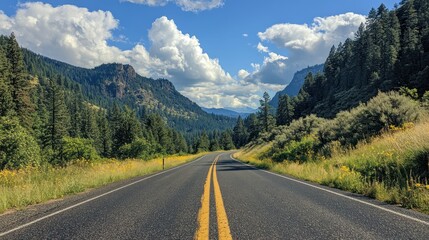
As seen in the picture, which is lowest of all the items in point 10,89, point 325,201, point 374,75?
point 325,201

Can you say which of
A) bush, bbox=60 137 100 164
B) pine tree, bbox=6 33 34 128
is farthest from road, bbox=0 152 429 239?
pine tree, bbox=6 33 34 128

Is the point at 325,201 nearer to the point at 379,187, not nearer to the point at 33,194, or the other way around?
the point at 379,187

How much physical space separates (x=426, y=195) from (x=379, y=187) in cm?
153

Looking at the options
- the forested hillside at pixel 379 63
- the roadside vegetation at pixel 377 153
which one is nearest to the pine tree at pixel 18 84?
the roadside vegetation at pixel 377 153

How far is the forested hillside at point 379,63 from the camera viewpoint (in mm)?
63312

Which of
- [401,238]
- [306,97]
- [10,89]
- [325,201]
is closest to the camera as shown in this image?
[401,238]

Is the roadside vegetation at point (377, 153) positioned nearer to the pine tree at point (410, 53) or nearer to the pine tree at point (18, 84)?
the pine tree at point (18, 84)

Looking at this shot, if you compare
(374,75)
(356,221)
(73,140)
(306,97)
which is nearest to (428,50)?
(374,75)

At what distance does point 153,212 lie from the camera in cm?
659

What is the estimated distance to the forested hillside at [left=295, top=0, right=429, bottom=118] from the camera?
6331cm

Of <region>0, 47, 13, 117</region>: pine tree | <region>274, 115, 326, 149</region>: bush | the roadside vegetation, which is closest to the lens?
the roadside vegetation

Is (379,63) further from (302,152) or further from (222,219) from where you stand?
(222,219)

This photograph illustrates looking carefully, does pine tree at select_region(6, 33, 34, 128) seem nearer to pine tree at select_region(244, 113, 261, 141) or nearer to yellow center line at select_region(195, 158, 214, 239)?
yellow center line at select_region(195, 158, 214, 239)

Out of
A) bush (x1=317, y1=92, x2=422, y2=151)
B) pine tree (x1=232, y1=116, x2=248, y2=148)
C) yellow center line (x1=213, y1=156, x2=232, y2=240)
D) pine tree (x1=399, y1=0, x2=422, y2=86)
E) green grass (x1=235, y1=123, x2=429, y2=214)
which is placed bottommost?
yellow center line (x1=213, y1=156, x2=232, y2=240)
